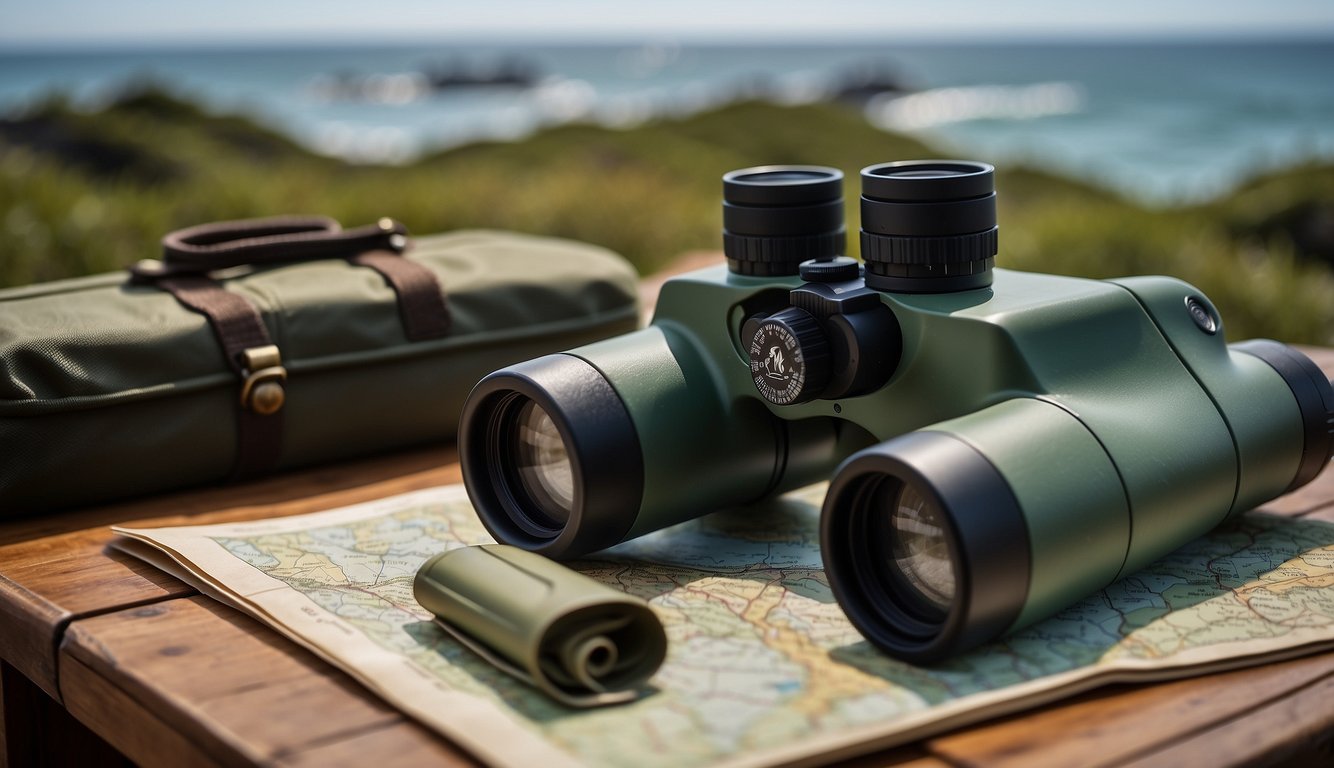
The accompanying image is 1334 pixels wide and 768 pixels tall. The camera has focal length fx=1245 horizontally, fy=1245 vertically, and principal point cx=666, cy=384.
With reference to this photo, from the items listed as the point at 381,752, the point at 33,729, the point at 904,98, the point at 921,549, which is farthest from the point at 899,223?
the point at 904,98

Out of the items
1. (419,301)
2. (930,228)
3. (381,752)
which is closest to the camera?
(381,752)

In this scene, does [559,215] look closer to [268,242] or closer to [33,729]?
[268,242]

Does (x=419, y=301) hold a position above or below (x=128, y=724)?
above

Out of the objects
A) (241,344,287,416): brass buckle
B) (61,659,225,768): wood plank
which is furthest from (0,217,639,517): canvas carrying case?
(61,659,225,768): wood plank

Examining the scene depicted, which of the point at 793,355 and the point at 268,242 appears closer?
the point at 793,355

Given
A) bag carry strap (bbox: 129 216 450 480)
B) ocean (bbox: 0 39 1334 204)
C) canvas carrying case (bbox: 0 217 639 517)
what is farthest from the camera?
ocean (bbox: 0 39 1334 204)

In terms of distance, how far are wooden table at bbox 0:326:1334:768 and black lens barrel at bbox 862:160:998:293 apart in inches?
15.1

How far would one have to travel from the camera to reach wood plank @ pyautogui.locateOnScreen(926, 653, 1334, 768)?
2.83 ft

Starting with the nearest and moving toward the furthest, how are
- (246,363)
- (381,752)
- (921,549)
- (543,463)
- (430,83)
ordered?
1. (381,752)
2. (921,549)
3. (543,463)
4. (246,363)
5. (430,83)

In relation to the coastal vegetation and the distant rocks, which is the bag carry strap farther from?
the distant rocks

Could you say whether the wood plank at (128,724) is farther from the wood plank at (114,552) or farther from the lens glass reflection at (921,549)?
the lens glass reflection at (921,549)

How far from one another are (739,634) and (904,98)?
94.7ft

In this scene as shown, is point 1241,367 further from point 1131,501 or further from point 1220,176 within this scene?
point 1220,176

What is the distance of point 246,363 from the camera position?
58.2 inches
